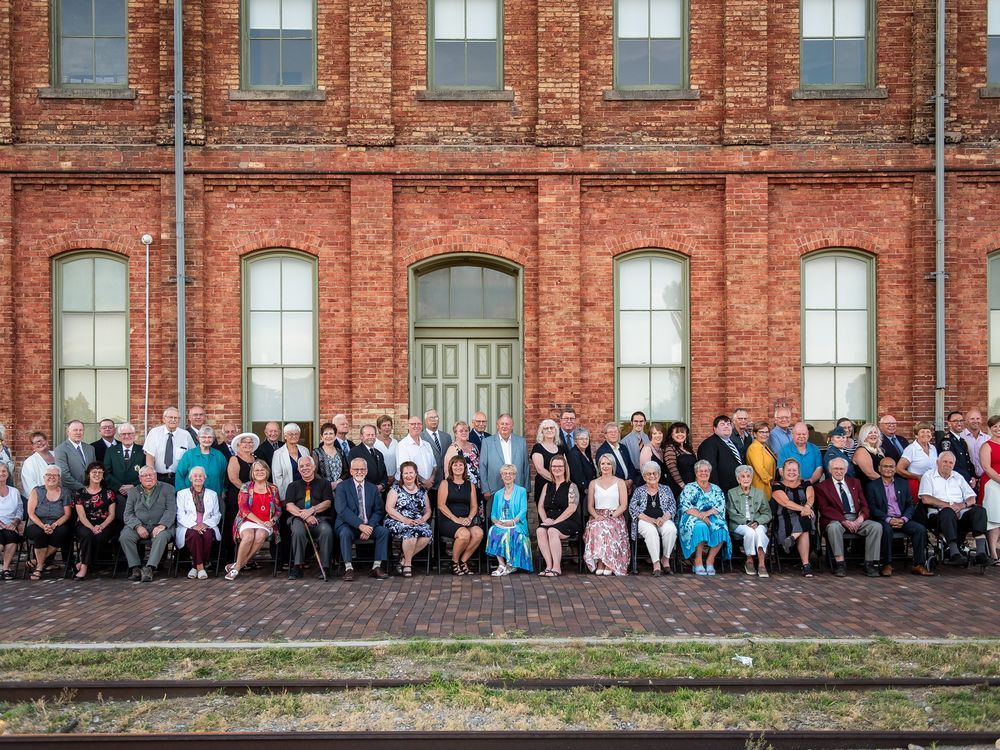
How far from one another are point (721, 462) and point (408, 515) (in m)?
3.93

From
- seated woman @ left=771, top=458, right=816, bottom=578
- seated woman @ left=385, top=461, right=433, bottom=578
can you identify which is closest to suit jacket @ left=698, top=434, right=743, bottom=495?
seated woman @ left=771, top=458, right=816, bottom=578

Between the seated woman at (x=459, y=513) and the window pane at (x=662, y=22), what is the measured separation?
7.39 metres

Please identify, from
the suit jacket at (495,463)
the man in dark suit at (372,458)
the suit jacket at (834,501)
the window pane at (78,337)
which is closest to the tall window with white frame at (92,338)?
the window pane at (78,337)

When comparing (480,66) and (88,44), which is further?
(480,66)

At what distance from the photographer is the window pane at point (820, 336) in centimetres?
1496

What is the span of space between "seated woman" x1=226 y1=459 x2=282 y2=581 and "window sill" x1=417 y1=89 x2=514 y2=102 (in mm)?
6147

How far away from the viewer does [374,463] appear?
12242 millimetres

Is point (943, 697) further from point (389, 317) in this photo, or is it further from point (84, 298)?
point (84, 298)

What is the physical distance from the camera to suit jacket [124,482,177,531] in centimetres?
1164

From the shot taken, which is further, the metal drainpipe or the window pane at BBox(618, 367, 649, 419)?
the window pane at BBox(618, 367, 649, 419)

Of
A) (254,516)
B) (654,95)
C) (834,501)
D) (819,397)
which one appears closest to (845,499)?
(834,501)

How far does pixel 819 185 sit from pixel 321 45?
774cm

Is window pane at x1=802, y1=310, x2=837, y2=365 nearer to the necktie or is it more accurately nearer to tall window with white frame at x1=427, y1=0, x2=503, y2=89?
the necktie

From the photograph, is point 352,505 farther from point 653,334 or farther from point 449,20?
point 449,20
